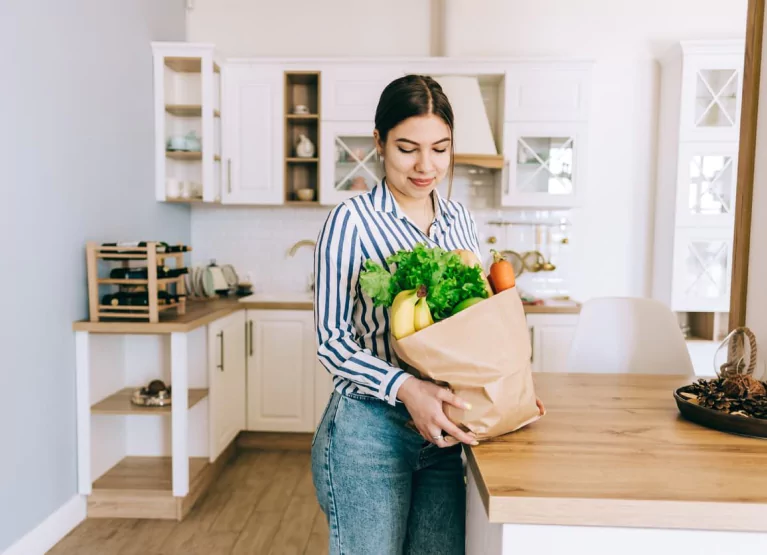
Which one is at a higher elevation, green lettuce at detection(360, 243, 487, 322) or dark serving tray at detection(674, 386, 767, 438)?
green lettuce at detection(360, 243, 487, 322)

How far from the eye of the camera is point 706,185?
3.52 metres

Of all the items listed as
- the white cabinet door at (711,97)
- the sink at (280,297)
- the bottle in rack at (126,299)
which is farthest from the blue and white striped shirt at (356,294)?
the white cabinet door at (711,97)

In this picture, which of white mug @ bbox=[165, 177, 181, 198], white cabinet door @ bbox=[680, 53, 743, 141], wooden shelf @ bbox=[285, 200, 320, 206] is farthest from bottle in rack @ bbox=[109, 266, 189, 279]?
white cabinet door @ bbox=[680, 53, 743, 141]

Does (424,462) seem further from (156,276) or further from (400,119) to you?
(156,276)

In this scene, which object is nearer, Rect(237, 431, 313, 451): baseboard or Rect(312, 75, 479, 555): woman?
Rect(312, 75, 479, 555): woman

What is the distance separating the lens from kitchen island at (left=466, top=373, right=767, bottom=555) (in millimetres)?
842

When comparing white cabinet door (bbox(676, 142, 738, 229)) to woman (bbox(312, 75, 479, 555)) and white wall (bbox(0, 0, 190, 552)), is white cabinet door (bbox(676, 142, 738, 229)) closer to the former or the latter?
woman (bbox(312, 75, 479, 555))

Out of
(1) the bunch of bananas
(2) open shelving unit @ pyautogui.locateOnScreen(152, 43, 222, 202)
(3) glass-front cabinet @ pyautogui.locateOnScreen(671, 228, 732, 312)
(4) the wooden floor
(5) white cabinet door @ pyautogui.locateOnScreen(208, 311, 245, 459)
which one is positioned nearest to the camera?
(1) the bunch of bananas

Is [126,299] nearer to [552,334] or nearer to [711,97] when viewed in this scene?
[552,334]

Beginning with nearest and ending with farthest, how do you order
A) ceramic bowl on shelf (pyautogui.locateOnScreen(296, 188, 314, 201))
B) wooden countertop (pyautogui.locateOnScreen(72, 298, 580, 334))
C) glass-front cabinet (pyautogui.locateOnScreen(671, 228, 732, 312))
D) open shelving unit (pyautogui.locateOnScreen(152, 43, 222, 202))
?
1. wooden countertop (pyautogui.locateOnScreen(72, 298, 580, 334))
2. open shelving unit (pyautogui.locateOnScreen(152, 43, 222, 202))
3. glass-front cabinet (pyautogui.locateOnScreen(671, 228, 732, 312))
4. ceramic bowl on shelf (pyautogui.locateOnScreen(296, 188, 314, 201))

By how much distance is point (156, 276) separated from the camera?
2643 millimetres

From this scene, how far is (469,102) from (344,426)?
2803mm

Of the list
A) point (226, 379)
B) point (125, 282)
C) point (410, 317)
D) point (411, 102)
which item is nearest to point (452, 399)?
point (410, 317)

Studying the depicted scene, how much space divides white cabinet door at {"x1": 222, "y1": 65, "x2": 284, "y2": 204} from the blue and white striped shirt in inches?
102
